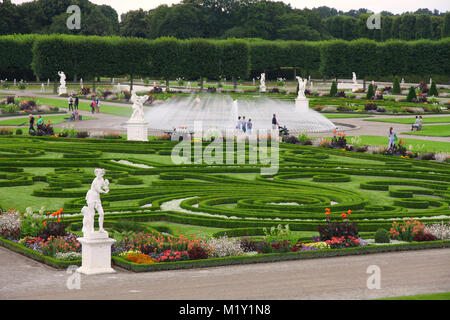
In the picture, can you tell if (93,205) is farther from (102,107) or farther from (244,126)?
(102,107)

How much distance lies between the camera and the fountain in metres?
54.7

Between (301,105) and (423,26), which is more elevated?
(423,26)

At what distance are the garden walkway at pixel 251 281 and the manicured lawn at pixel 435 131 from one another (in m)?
32.9

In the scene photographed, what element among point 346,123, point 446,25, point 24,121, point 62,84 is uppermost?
point 446,25

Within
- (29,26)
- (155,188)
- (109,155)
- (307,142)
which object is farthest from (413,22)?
(155,188)

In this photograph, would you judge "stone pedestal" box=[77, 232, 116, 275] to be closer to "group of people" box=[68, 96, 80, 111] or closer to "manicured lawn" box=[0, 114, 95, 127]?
"manicured lawn" box=[0, 114, 95, 127]

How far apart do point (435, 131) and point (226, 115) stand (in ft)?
56.1

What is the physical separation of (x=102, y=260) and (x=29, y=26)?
108m

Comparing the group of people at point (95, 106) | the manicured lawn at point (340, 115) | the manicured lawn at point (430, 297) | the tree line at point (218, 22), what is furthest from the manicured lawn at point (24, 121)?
the tree line at point (218, 22)

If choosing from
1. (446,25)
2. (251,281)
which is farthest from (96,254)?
(446,25)

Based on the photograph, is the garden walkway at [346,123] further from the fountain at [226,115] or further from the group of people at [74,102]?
the fountain at [226,115]

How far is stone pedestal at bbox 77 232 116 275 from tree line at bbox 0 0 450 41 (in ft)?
343

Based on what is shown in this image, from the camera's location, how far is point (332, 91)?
88.1 metres

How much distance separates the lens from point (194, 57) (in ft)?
315
